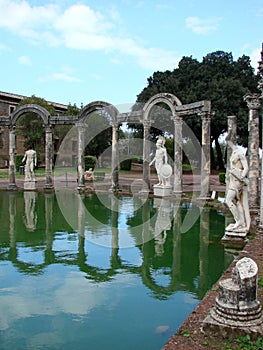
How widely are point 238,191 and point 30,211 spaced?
865cm

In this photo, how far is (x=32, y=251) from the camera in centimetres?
857

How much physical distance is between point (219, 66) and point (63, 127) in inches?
752

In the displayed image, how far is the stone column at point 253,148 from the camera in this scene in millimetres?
12195

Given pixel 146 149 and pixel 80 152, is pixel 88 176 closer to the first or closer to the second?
pixel 80 152

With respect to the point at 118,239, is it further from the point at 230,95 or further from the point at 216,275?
the point at 230,95

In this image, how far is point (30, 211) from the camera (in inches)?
568

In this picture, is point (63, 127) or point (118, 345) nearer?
point (118, 345)

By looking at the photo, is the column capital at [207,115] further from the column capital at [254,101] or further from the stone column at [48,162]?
the stone column at [48,162]

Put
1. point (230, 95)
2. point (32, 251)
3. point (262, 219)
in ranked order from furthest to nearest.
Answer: point (230, 95) → point (262, 219) → point (32, 251)

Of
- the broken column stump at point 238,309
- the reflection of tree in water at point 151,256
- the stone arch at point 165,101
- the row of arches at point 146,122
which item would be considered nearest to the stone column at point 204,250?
the reflection of tree in water at point 151,256

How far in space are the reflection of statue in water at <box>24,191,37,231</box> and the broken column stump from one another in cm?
778

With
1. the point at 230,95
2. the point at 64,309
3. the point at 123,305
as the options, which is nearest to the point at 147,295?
the point at 123,305

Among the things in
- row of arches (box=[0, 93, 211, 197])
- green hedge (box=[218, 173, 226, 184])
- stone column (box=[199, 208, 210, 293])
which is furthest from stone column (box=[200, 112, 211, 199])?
green hedge (box=[218, 173, 226, 184])

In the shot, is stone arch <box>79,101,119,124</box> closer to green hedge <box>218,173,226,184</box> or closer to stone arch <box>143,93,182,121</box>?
stone arch <box>143,93,182,121</box>
